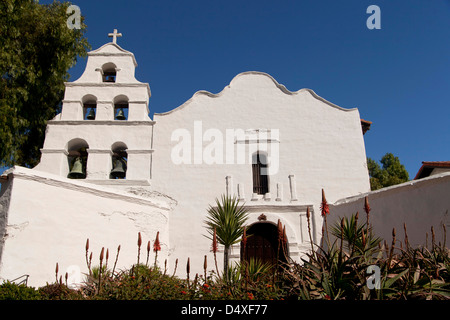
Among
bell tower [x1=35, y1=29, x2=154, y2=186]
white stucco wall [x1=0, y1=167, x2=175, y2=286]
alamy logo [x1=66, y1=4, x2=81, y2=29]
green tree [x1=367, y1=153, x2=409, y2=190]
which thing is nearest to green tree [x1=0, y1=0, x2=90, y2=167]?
alamy logo [x1=66, y1=4, x2=81, y2=29]

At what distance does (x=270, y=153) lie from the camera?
12008mm

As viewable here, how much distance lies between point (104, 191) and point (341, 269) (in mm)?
6678

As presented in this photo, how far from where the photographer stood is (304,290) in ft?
13.9

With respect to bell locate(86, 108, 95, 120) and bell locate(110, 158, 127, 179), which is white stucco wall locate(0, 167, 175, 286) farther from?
bell locate(86, 108, 95, 120)

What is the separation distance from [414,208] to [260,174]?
518 cm

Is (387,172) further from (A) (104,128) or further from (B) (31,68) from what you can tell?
(B) (31,68)

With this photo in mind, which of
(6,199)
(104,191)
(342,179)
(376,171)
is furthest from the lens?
(376,171)

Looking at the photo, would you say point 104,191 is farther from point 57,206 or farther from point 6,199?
point 6,199

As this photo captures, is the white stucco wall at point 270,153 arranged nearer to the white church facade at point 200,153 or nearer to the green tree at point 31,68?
the white church facade at point 200,153

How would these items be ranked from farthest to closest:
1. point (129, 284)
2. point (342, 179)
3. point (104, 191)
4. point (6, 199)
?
point (342, 179), point (104, 191), point (6, 199), point (129, 284)

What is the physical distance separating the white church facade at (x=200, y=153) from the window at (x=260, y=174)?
0.04 metres

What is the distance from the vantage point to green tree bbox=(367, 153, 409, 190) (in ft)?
77.7
